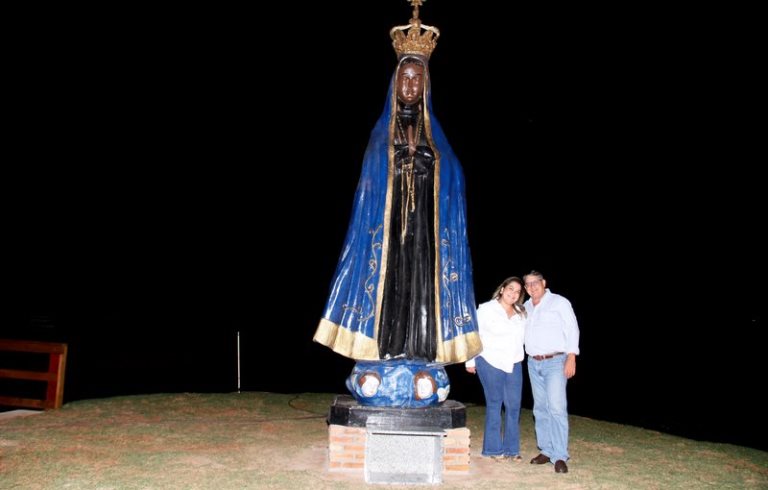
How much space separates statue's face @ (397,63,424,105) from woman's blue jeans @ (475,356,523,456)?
2.22m

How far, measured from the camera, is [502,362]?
17.9ft

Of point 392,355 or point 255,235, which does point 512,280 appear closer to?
point 392,355

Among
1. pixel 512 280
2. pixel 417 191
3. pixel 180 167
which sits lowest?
pixel 512 280

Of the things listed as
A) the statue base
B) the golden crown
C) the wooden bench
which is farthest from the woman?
the wooden bench

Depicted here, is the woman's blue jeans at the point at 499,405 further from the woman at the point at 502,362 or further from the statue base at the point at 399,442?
the statue base at the point at 399,442

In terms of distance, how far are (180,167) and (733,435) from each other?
50.8ft

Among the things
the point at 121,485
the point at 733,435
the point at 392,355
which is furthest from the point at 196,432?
the point at 733,435

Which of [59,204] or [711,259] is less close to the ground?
[59,204]

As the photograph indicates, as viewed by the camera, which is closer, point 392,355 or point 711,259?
point 392,355

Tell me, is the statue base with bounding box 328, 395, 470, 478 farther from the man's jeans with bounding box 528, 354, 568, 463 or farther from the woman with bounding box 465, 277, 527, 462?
the man's jeans with bounding box 528, 354, 568, 463

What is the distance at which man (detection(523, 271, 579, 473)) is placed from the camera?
5180 mm

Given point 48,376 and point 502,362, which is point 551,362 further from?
point 48,376

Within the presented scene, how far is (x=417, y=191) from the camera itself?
17.3 ft

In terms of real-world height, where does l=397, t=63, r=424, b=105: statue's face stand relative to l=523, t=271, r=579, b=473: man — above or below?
above
